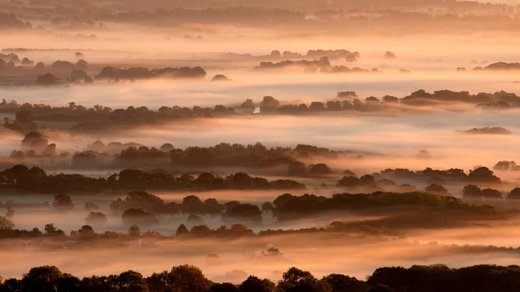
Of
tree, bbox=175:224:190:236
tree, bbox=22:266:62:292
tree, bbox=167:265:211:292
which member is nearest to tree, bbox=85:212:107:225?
tree, bbox=175:224:190:236

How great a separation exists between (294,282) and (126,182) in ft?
313

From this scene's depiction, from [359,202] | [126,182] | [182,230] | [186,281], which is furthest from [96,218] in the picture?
[186,281]

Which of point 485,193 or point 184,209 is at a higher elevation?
point 485,193

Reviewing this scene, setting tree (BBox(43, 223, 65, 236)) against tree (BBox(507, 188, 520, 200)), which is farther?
tree (BBox(507, 188, 520, 200))

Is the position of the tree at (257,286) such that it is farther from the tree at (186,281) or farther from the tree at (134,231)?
the tree at (134,231)

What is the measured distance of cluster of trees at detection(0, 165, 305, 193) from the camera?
19150 cm

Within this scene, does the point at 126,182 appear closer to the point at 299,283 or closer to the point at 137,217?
the point at 137,217

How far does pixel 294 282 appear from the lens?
102688 mm

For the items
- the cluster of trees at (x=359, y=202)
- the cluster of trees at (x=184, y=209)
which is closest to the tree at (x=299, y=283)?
the cluster of trees at (x=184, y=209)

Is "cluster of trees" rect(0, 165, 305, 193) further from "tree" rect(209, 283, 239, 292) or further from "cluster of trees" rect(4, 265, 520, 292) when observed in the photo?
"tree" rect(209, 283, 239, 292)

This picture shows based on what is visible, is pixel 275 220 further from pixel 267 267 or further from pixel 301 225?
pixel 267 267

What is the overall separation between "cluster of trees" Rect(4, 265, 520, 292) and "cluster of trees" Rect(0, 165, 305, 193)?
81892 mm

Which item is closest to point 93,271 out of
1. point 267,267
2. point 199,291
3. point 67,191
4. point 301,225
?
point 267,267

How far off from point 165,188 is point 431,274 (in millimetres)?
84800
